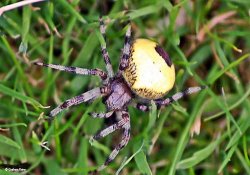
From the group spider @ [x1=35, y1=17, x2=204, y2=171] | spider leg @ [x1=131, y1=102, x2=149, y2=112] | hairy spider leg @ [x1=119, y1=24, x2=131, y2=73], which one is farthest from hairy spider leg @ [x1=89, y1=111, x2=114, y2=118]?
hairy spider leg @ [x1=119, y1=24, x2=131, y2=73]

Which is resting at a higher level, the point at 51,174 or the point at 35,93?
the point at 35,93

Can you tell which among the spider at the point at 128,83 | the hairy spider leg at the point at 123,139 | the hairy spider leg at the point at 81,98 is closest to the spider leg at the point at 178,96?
the spider at the point at 128,83

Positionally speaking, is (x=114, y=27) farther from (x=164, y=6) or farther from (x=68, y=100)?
(x=68, y=100)

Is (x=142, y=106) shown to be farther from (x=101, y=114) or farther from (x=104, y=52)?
(x=104, y=52)

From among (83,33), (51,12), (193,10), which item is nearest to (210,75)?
(193,10)

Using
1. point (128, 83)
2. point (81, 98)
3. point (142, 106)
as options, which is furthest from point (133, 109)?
point (81, 98)

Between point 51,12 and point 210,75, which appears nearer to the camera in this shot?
point 51,12

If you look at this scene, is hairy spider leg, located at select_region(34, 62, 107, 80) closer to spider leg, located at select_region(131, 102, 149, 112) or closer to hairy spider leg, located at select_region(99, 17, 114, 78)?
hairy spider leg, located at select_region(99, 17, 114, 78)

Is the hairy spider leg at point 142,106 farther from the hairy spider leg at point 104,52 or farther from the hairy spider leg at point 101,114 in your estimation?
the hairy spider leg at point 104,52
